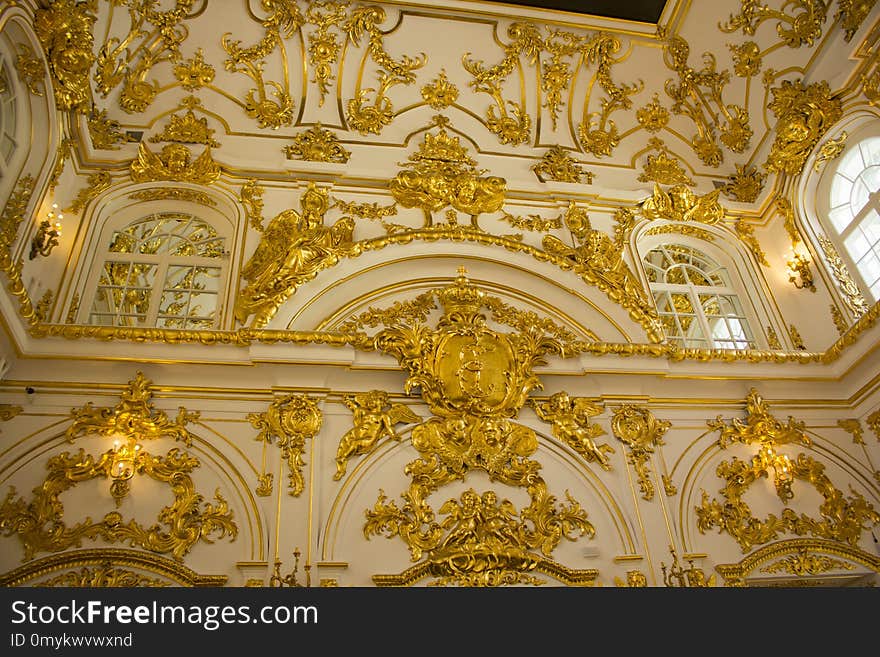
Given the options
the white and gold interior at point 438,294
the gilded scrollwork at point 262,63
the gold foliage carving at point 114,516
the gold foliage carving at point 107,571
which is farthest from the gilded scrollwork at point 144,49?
the gold foliage carving at point 107,571

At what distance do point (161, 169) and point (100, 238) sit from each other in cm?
116

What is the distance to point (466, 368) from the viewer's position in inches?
276

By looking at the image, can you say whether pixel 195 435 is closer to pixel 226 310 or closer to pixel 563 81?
pixel 226 310

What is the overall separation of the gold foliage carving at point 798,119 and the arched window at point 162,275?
7.96m

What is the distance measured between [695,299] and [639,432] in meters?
2.83

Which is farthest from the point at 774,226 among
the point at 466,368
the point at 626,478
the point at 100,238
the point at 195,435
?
the point at 100,238

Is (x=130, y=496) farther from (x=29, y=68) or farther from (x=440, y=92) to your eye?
(x=440, y=92)

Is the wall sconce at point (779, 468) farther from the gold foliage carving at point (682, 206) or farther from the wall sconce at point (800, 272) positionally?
the gold foliage carving at point (682, 206)

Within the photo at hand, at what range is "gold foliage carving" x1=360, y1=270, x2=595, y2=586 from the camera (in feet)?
20.1

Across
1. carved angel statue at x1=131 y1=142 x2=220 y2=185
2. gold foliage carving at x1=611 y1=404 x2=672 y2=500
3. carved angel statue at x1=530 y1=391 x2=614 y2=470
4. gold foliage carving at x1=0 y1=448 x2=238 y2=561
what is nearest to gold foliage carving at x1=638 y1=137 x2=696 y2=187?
gold foliage carving at x1=611 y1=404 x2=672 y2=500

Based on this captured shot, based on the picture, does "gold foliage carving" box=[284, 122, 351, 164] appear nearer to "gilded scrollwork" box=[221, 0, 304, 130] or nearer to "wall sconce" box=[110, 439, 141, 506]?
"gilded scrollwork" box=[221, 0, 304, 130]

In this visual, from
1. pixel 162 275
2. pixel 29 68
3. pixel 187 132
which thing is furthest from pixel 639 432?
pixel 29 68

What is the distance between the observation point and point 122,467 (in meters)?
5.98

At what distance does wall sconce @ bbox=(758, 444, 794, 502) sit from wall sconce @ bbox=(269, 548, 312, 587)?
5.17 metres
